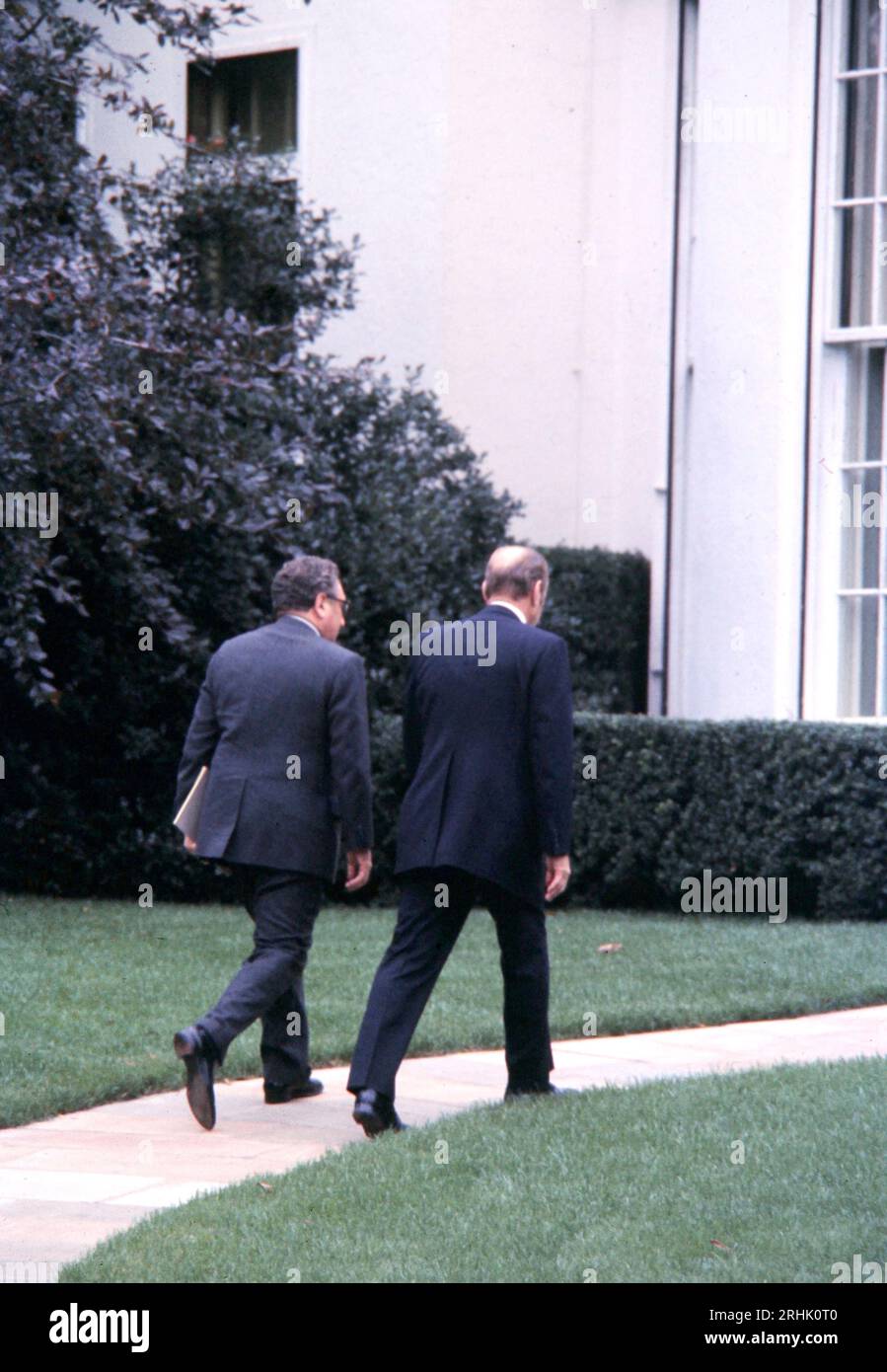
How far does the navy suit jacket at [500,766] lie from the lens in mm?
6402

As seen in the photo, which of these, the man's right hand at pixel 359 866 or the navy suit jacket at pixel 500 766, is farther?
the man's right hand at pixel 359 866

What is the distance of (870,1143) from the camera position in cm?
595

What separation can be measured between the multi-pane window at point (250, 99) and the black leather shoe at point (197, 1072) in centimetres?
1133

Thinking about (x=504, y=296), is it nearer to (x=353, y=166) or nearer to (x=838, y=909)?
(x=353, y=166)

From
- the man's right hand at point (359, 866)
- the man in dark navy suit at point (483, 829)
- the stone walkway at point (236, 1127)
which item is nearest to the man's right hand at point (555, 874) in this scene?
the man in dark navy suit at point (483, 829)

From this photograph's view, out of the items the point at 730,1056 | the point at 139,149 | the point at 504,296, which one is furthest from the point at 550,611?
the point at 730,1056

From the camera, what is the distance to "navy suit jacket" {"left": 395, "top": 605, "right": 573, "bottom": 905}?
21.0 feet

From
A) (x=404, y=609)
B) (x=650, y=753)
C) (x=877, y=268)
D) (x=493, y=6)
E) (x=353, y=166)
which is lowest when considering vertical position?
(x=650, y=753)

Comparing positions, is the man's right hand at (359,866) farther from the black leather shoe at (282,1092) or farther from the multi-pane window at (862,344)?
the multi-pane window at (862,344)

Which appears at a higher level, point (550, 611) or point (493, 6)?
point (493, 6)

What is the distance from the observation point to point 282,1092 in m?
6.92

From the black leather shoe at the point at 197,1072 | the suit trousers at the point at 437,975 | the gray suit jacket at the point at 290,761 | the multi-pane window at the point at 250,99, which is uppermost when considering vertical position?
the multi-pane window at the point at 250,99

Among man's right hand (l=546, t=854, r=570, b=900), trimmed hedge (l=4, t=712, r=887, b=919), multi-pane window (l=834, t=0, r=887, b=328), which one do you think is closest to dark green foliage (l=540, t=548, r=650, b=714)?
trimmed hedge (l=4, t=712, r=887, b=919)

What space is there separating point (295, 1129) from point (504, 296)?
1010cm
